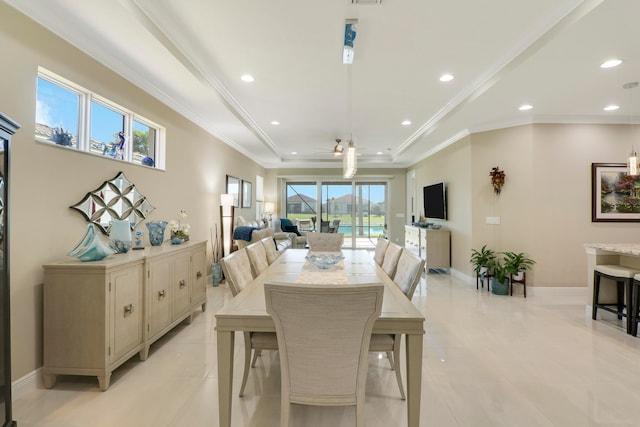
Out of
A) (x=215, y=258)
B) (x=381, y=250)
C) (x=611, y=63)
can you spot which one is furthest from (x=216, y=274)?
(x=611, y=63)

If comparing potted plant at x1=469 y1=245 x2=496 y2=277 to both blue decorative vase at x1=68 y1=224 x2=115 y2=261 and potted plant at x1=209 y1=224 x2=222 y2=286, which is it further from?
blue decorative vase at x1=68 y1=224 x2=115 y2=261

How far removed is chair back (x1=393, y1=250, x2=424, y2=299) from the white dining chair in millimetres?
1151

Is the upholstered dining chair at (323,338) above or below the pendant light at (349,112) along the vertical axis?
below

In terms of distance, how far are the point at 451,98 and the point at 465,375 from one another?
10.8 ft

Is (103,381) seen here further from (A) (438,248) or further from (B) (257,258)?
(A) (438,248)

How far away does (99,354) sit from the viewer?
208cm

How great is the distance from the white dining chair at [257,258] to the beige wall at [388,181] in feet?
20.9

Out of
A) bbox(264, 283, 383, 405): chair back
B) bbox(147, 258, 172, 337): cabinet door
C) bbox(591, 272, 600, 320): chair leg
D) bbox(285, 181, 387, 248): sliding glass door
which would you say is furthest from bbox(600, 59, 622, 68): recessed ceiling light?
bbox(285, 181, 387, 248): sliding glass door

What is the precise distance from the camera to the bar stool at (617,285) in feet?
10.1

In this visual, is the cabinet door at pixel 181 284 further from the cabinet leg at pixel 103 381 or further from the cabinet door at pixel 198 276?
the cabinet leg at pixel 103 381

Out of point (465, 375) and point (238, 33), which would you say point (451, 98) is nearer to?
point (238, 33)

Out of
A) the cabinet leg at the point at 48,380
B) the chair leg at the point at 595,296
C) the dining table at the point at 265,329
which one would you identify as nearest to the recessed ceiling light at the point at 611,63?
the chair leg at the point at 595,296

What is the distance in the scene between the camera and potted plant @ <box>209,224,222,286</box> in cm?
495

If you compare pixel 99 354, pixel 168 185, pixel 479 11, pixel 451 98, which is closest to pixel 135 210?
pixel 168 185
